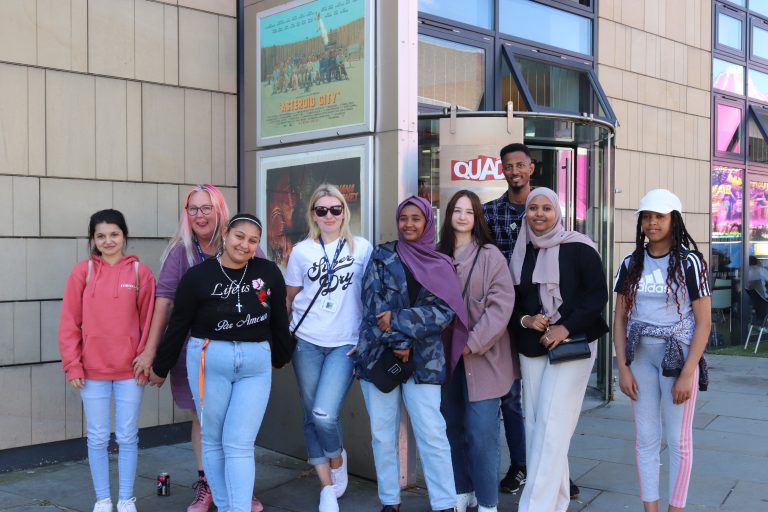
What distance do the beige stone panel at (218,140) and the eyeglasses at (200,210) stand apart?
1774 mm

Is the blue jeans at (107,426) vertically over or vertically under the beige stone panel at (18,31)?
under

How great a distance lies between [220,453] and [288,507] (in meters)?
0.82

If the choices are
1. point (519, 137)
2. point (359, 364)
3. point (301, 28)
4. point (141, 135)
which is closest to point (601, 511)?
point (359, 364)

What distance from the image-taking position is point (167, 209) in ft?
19.6

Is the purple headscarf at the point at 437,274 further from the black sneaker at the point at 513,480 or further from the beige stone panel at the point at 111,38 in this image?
the beige stone panel at the point at 111,38

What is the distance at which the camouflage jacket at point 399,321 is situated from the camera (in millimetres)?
4031

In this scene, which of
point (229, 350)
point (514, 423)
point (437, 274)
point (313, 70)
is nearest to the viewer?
point (229, 350)

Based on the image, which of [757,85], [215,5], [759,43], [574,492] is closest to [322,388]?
[574,492]

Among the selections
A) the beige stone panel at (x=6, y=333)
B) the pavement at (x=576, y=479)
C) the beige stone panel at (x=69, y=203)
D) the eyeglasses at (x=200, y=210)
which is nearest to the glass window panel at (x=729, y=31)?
the pavement at (x=576, y=479)

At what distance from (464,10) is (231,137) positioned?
314 cm

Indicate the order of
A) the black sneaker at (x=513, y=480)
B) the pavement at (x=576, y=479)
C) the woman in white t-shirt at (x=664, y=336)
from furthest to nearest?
1. the black sneaker at (x=513, y=480)
2. the pavement at (x=576, y=479)
3. the woman in white t-shirt at (x=664, y=336)

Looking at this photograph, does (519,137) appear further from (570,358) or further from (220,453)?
(220,453)

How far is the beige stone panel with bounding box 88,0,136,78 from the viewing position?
5.57m

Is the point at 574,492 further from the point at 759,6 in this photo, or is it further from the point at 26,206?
the point at 759,6
